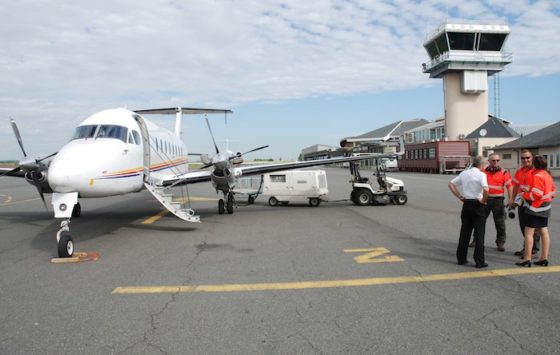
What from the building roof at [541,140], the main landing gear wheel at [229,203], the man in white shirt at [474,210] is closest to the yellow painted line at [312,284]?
the man in white shirt at [474,210]

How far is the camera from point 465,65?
53594 mm

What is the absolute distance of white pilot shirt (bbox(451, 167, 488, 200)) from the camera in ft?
21.9

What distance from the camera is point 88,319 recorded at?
4719 mm

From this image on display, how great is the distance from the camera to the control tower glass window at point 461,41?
174 ft

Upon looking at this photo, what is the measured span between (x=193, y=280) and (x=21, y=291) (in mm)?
2361

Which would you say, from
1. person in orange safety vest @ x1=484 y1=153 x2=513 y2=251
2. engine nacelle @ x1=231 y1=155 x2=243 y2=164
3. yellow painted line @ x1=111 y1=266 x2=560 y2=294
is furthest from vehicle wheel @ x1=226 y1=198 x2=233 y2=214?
person in orange safety vest @ x1=484 y1=153 x2=513 y2=251

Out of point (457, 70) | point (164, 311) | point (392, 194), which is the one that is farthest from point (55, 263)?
point (457, 70)

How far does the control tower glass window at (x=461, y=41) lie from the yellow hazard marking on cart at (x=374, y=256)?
5244 cm

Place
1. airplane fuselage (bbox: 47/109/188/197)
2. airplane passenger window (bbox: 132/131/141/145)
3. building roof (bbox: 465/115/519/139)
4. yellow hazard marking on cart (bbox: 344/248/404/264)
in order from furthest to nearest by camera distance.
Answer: building roof (bbox: 465/115/519/139) < airplane passenger window (bbox: 132/131/141/145) < airplane fuselage (bbox: 47/109/188/197) < yellow hazard marking on cart (bbox: 344/248/404/264)

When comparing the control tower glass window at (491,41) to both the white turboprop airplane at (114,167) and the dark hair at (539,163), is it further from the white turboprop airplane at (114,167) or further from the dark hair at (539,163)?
the dark hair at (539,163)

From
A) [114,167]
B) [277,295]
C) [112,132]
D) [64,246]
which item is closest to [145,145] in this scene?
[112,132]

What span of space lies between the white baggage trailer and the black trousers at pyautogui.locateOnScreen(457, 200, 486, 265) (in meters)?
10.3

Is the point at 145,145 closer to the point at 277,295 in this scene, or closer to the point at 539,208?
the point at 277,295

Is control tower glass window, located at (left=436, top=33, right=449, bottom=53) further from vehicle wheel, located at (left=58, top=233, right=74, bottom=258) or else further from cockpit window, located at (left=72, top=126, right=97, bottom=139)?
vehicle wheel, located at (left=58, top=233, right=74, bottom=258)
